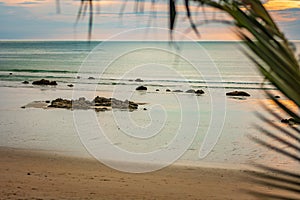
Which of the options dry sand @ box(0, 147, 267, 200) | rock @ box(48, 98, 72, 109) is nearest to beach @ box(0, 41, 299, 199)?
dry sand @ box(0, 147, 267, 200)

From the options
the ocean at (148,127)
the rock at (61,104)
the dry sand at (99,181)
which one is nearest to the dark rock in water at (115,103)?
the ocean at (148,127)

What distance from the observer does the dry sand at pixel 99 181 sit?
8.30 metres

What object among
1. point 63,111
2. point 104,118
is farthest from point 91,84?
point 104,118

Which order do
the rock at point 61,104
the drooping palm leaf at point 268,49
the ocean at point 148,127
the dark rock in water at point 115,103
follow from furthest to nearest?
the dark rock in water at point 115,103, the rock at point 61,104, the ocean at point 148,127, the drooping palm leaf at point 268,49

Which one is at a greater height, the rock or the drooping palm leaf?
the rock

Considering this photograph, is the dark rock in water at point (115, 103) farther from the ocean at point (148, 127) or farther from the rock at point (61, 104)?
the rock at point (61, 104)

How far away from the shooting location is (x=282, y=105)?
445 mm

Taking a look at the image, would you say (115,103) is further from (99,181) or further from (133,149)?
(99,181)

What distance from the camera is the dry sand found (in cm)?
830

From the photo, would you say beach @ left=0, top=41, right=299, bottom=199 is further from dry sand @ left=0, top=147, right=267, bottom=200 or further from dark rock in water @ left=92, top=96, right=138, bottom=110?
dark rock in water @ left=92, top=96, right=138, bottom=110

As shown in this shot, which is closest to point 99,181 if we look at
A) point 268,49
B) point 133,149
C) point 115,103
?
point 133,149

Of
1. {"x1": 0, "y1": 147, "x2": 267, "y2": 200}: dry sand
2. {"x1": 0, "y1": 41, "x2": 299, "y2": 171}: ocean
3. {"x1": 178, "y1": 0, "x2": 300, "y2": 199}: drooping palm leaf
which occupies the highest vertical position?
{"x1": 0, "y1": 41, "x2": 299, "y2": 171}: ocean

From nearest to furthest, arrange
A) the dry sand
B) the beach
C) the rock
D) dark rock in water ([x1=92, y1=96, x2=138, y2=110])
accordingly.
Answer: the dry sand → the beach → the rock → dark rock in water ([x1=92, y1=96, x2=138, y2=110])

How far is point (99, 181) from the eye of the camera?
9164 mm
